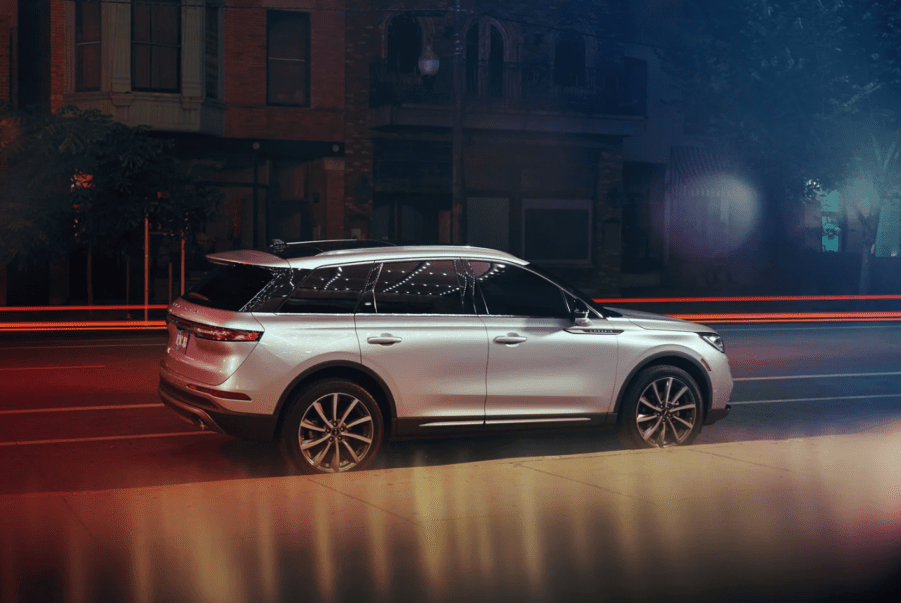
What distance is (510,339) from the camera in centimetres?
880

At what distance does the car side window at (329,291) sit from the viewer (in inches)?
326

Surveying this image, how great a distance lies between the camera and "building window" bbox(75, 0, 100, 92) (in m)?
27.3

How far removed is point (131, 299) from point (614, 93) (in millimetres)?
14560

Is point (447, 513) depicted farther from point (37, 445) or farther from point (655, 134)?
point (655, 134)

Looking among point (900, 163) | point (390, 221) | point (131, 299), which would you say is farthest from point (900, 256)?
point (131, 299)

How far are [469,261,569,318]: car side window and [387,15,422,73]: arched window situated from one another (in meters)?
21.7

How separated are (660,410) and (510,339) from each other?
1.54 metres

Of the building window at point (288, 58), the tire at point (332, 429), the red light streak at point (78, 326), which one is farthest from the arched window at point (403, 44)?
the tire at point (332, 429)

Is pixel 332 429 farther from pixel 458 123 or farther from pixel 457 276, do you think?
pixel 458 123

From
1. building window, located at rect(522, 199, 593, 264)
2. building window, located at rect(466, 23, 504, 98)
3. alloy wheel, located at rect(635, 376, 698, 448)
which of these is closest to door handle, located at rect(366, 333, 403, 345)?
alloy wheel, located at rect(635, 376, 698, 448)

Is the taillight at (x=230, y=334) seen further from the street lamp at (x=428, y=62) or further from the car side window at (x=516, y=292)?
the street lamp at (x=428, y=62)

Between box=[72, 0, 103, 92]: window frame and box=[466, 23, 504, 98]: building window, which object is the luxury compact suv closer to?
box=[72, 0, 103, 92]: window frame

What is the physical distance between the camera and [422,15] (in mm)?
29875

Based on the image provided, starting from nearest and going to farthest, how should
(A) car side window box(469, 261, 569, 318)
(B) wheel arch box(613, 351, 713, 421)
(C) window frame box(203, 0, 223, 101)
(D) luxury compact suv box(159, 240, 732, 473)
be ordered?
(D) luxury compact suv box(159, 240, 732, 473)
(A) car side window box(469, 261, 569, 318)
(B) wheel arch box(613, 351, 713, 421)
(C) window frame box(203, 0, 223, 101)
